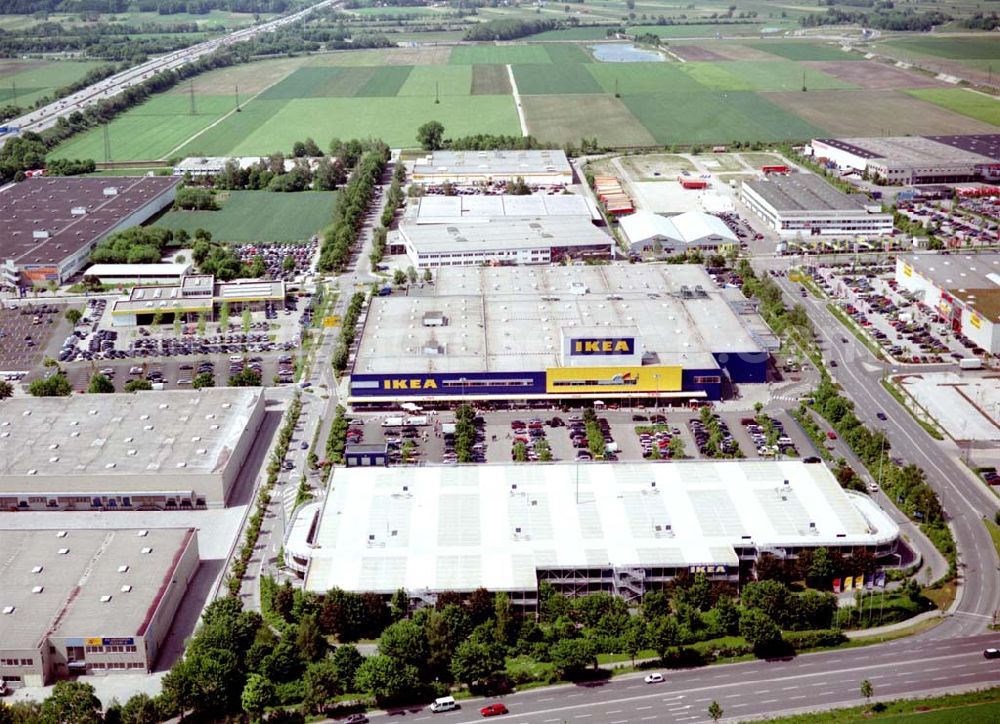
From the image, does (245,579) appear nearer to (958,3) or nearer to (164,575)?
(164,575)

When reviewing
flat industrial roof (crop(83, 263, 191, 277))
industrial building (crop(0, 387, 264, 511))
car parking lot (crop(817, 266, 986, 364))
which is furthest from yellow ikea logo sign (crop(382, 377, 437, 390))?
flat industrial roof (crop(83, 263, 191, 277))

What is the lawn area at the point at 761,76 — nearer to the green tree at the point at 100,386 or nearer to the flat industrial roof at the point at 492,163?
the flat industrial roof at the point at 492,163

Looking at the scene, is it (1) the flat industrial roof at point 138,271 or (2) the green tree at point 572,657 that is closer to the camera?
(2) the green tree at point 572,657

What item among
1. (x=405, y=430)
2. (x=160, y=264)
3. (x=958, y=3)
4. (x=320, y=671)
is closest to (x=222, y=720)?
(x=320, y=671)

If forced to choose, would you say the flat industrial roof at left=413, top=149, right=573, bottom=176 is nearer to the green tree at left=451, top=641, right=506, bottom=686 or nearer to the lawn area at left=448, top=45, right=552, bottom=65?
the lawn area at left=448, top=45, right=552, bottom=65

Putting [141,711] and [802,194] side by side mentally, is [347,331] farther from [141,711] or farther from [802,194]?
[802,194]

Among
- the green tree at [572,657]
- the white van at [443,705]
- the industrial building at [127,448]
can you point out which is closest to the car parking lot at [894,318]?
the green tree at [572,657]

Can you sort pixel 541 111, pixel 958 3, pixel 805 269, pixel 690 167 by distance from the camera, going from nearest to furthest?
pixel 805 269, pixel 690 167, pixel 541 111, pixel 958 3
